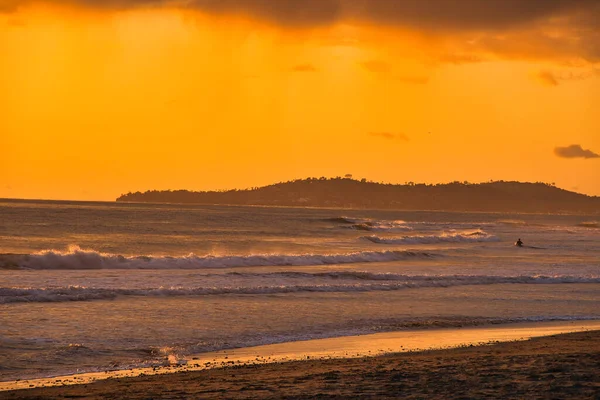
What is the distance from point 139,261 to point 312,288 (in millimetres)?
18104

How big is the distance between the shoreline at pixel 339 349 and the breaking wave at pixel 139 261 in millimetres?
25719

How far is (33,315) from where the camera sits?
22891mm

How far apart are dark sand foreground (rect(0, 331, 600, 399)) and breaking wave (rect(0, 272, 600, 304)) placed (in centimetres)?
1306

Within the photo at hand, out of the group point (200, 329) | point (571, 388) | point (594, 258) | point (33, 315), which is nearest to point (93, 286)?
point (33, 315)

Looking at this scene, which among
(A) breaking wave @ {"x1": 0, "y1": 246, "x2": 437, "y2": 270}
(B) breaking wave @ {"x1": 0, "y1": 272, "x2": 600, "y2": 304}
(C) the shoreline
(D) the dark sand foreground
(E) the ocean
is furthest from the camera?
(A) breaking wave @ {"x1": 0, "y1": 246, "x2": 437, "y2": 270}

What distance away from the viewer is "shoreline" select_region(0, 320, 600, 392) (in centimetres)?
1527

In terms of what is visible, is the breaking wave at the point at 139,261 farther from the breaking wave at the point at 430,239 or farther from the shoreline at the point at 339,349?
the breaking wave at the point at 430,239

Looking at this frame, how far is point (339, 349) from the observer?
18.8 meters

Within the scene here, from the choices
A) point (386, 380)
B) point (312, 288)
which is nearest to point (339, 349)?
point (386, 380)

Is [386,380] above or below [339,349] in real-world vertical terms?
above

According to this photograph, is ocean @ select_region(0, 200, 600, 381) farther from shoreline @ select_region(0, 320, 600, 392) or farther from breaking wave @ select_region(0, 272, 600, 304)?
shoreline @ select_region(0, 320, 600, 392)

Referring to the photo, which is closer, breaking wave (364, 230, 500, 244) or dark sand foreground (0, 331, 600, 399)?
dark sand foreground (0, 331, 600, 399)

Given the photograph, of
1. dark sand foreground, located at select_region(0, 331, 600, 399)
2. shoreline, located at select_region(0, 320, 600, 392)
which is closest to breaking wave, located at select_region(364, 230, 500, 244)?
shoreline, located at select_region(0, 320, 600, 392)

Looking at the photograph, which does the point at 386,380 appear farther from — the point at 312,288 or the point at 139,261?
the point at 139,261
